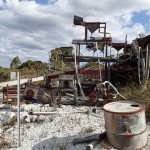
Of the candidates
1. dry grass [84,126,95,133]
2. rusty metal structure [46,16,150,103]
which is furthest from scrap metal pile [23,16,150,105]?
dry grass [84,126,95,133]

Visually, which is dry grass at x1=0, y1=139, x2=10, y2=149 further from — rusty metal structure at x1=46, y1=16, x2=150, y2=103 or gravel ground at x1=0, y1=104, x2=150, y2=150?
rusty metal structure at x1=46, y1=16, x2=150, y2=103

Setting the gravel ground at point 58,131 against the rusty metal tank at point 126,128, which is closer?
the rusty metal tank at point 126,128

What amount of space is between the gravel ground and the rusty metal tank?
0.80ft

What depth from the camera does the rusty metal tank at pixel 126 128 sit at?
6867 millimetres

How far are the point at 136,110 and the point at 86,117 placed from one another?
307 cm

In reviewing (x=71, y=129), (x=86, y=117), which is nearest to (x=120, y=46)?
(x=86, y=117)

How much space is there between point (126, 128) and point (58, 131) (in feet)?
8.30

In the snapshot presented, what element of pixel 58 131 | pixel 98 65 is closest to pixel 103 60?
pixel 98 65

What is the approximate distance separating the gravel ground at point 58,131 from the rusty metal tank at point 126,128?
0.24m

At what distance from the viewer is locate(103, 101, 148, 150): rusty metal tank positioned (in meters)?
6.87

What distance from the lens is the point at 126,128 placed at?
6.90 metres

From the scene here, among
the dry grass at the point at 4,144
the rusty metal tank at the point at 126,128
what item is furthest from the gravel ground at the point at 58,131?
the rusty metal tank at the point at 126,128

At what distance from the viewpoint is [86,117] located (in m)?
9.76

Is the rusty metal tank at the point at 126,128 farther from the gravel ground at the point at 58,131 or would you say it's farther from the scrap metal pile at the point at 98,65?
the scrap metal pile at the point at 98,65
